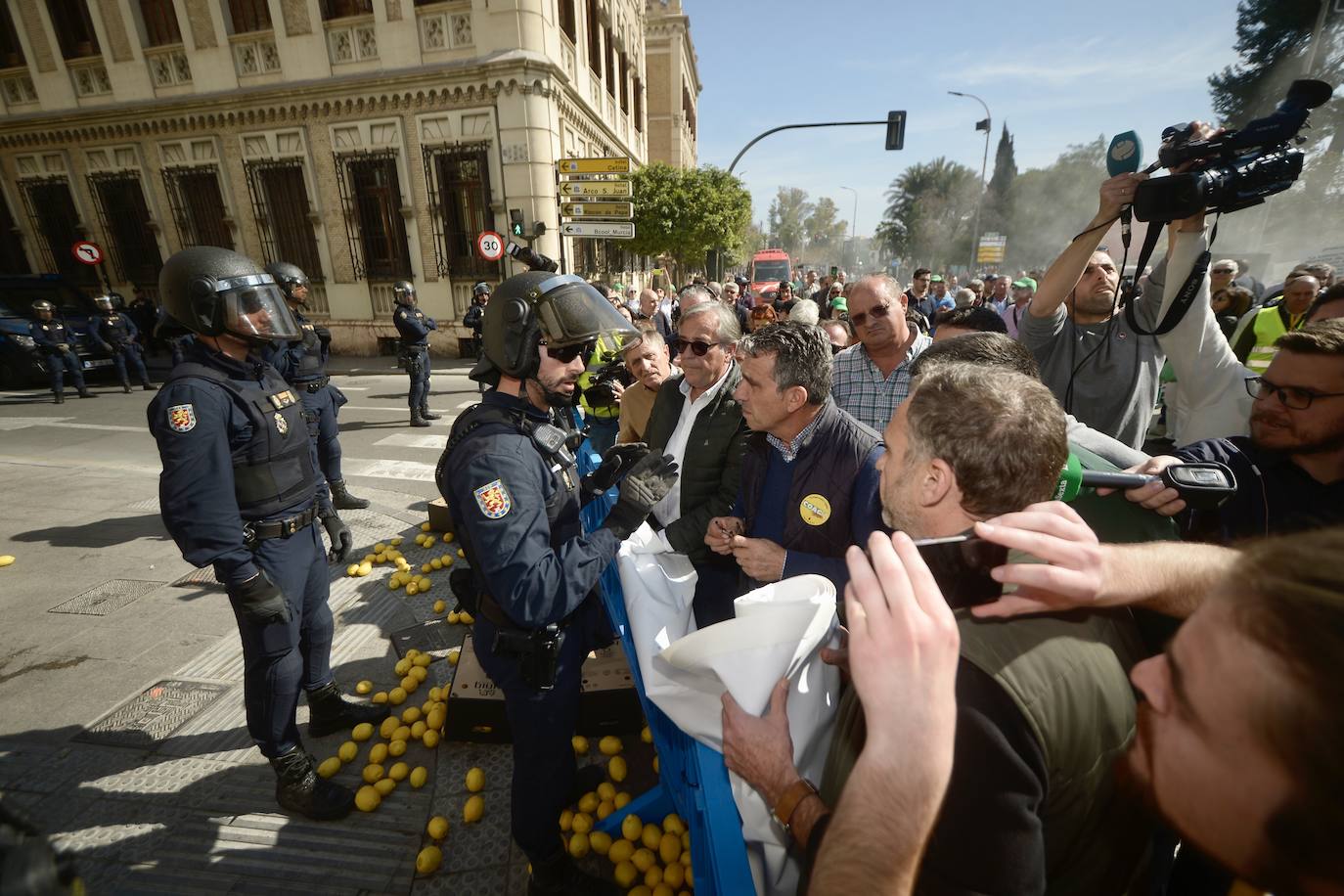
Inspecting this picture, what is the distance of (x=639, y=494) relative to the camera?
2.22 m

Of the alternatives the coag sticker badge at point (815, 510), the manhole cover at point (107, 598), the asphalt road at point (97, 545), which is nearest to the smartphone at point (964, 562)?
the coag sticker badge at point (815, 510)

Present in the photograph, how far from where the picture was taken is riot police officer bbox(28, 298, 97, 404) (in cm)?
1055

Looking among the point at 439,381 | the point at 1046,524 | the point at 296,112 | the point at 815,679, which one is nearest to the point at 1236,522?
the point at 1046,524

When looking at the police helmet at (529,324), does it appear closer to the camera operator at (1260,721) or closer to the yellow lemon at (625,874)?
the camera operator at (1260,721)

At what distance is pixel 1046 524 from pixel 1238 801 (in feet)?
1.46

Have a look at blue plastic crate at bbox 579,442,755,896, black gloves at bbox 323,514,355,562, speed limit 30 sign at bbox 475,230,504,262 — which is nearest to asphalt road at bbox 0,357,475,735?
black gloves at bbox 323,514,355,562

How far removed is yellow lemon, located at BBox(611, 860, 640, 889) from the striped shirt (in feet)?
9.79

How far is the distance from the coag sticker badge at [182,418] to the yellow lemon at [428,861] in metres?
2.00

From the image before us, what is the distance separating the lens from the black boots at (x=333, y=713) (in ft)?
9.66

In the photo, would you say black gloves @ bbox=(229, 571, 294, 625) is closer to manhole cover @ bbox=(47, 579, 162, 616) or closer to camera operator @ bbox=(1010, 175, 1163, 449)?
manhole cover @ bbox=(47, 579, 162, 616)

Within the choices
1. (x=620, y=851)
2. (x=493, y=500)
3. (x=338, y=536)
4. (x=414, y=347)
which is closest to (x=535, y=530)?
(x=493, y=500)

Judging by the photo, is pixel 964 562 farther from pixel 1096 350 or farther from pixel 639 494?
pixel 1096 350

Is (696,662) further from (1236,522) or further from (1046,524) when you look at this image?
(1236,522)

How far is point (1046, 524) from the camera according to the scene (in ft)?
3.28
